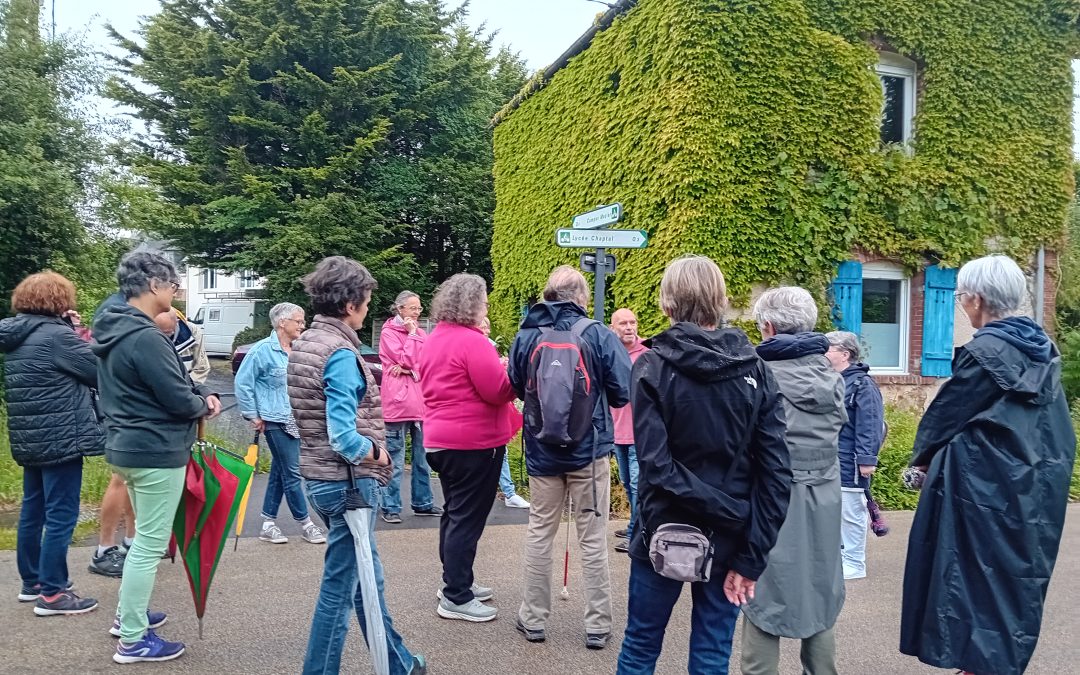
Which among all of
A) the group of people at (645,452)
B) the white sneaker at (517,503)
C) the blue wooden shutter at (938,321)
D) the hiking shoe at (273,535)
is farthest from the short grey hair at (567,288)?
the blue wooden shutter at (938,321)

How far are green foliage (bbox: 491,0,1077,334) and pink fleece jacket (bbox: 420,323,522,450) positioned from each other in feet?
19.3

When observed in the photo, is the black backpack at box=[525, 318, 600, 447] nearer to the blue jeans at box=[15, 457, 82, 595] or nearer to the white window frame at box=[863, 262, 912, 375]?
the blue jeans at box=[15, 457, 82, 595]

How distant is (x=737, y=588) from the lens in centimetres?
278

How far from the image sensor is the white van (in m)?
28.1

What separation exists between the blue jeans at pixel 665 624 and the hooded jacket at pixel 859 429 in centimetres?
260

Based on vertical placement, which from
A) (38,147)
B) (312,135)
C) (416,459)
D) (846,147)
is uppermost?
(312,135)

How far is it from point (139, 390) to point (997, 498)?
3752 mm

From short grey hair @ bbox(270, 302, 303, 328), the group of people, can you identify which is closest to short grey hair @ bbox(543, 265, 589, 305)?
the group of people

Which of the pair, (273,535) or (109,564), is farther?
(273,535)

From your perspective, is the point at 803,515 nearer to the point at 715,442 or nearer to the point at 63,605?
the point at 715,442

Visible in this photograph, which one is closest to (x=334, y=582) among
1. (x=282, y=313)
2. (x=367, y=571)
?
(x=367, y=571)

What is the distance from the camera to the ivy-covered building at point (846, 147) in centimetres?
967

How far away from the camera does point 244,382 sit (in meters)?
5.95

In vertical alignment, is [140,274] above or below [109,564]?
above
